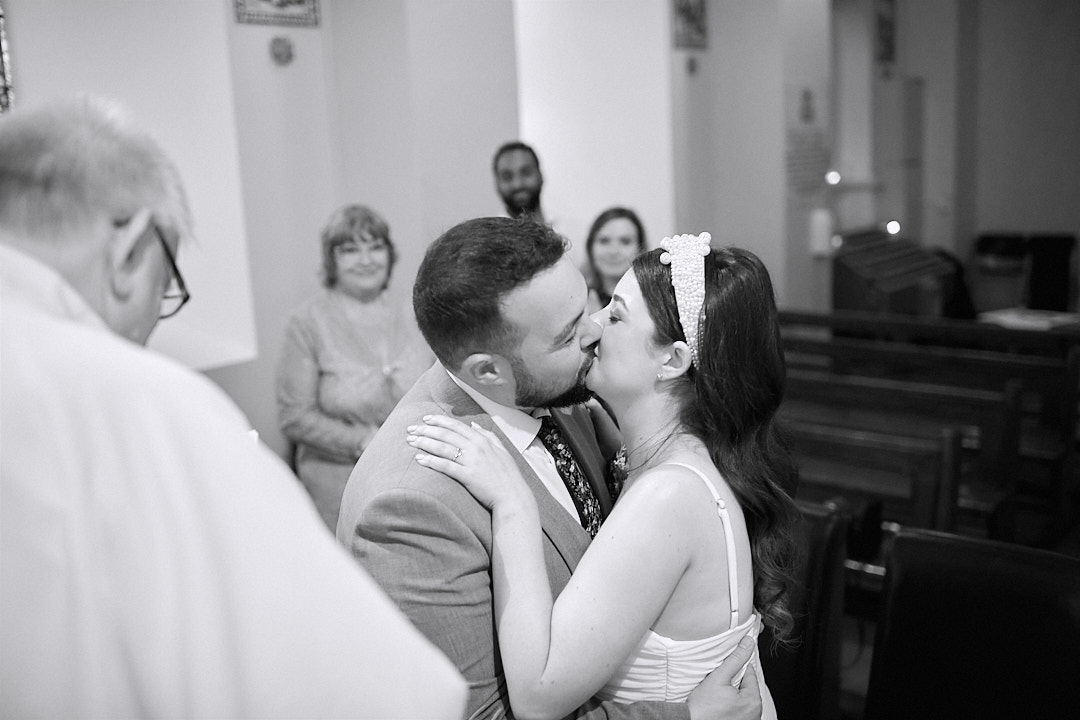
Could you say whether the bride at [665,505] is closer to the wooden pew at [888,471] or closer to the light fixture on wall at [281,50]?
the wooden pew at [888,471]

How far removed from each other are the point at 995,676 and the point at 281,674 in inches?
72.5

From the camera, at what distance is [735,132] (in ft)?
25.7

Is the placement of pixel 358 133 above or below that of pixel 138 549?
above

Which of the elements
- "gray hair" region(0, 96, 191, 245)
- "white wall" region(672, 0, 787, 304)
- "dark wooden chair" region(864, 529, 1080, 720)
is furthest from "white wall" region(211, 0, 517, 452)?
"gray hair" region(0, 96, 191, 245)

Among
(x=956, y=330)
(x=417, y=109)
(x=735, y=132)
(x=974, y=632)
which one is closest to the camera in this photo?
(x=974, y=632)

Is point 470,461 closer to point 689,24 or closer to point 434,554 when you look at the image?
point 434,554

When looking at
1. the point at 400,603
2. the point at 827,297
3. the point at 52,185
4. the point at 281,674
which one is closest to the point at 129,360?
the point at 52,185

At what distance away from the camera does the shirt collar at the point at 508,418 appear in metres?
1.87

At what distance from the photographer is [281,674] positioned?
996 mm

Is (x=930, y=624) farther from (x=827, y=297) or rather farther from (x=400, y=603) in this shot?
(x=827, y=297)

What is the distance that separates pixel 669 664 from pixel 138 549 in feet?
3.66

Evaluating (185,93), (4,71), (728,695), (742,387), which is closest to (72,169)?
(742,387)

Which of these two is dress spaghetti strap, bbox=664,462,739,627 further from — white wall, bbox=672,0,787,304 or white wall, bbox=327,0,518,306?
white wall, bbox=672,0,787,304

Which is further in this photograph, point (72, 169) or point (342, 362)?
point (342, 362)
